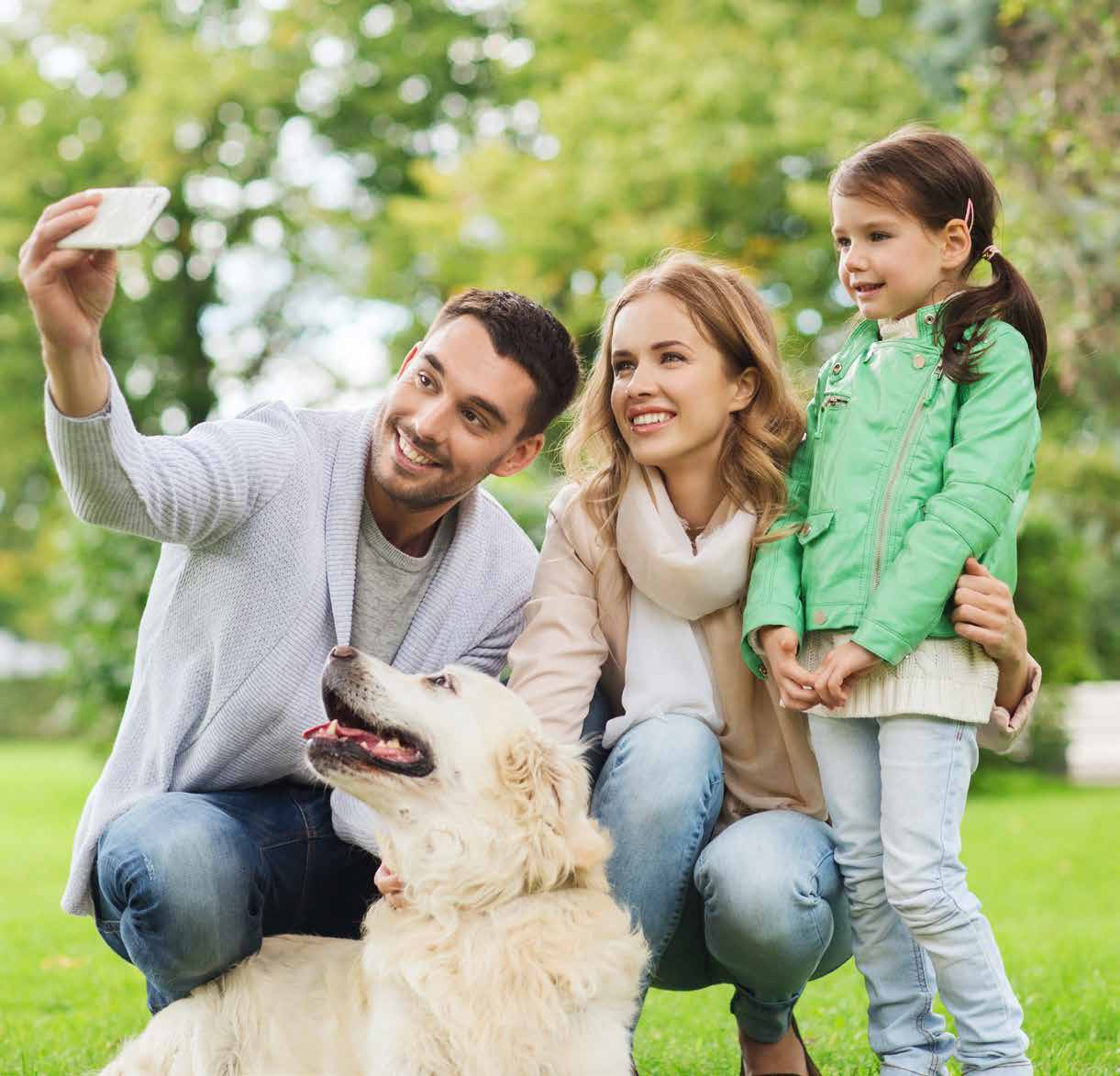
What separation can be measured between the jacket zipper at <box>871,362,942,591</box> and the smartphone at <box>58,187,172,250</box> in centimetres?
159

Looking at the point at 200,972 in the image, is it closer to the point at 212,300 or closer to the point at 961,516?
the point at 961,516

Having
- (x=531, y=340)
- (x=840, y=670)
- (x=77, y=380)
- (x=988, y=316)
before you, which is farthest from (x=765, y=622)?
(x=77, y=380)

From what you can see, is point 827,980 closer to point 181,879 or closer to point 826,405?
point 826,405

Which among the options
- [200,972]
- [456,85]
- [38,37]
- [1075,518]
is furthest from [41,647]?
[200,972]

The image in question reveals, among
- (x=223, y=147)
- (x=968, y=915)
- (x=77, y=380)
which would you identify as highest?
(x=223, y=147)

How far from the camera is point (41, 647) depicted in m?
35.2

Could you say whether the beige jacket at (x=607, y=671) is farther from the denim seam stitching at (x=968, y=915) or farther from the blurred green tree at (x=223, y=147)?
the blurred green tree at (x=223, y=147)

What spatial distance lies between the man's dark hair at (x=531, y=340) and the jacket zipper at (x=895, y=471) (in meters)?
0.93

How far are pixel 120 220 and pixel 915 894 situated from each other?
1948mm

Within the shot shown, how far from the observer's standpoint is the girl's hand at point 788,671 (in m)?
2.88

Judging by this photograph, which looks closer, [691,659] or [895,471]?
[895,471]

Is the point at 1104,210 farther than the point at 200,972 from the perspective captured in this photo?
Yes

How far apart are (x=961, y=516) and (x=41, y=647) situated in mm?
35496

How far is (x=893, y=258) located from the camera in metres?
3.07
